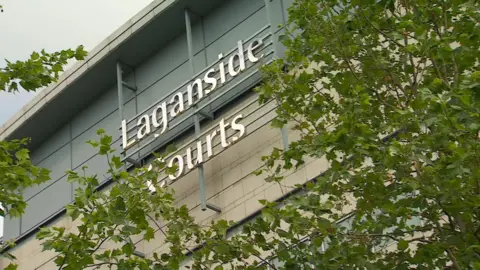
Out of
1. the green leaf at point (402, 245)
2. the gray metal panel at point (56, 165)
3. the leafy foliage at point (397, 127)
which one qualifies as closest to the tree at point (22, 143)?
the leafy foliage at point (397, 127)

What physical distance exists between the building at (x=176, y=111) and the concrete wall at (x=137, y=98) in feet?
0.10

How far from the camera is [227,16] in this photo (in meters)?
23.1

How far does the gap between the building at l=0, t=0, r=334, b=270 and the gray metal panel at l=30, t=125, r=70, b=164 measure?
0.11ft

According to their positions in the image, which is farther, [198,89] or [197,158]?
[198,89]

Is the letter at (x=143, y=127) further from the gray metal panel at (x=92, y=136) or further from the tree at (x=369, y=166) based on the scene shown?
the tree at (x=369, y=166)

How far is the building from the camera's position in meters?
20.8

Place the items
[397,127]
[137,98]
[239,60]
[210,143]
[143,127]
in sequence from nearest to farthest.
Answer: [397,127], [210,143], [239,60], [143,127], [137,98]

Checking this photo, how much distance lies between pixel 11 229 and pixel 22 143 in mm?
15460

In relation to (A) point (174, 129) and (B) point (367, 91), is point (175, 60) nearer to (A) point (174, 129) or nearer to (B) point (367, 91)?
(A) point (174, 129)

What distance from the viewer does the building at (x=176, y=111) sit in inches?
820

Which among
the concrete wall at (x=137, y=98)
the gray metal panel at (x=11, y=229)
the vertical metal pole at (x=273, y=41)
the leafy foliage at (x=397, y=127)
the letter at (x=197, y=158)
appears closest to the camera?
the leafy foliage at (x=397, y=127)

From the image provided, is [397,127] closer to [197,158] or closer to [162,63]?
[197,158]

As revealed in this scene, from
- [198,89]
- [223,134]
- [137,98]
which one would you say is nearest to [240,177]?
[223,134]

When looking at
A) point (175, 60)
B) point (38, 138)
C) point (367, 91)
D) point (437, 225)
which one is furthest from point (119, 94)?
point (437, 225)
